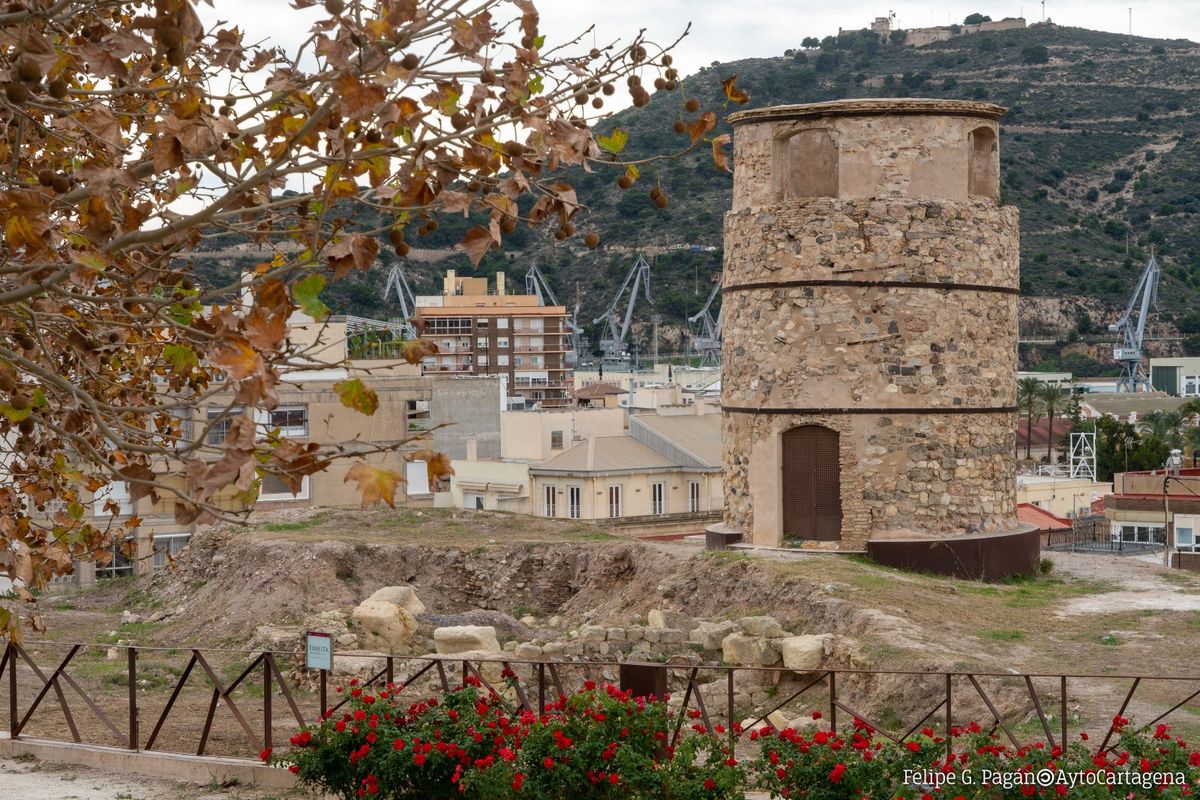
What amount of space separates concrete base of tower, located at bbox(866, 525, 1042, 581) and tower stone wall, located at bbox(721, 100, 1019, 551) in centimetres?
17

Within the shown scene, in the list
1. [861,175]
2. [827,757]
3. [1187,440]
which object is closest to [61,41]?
[827,757]

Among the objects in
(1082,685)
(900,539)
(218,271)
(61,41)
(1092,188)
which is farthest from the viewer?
(1092,188)

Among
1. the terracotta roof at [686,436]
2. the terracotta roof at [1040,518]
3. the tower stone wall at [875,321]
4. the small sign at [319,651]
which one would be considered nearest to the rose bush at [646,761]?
the small sign at [319,651]

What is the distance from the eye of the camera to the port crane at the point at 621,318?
362 feet

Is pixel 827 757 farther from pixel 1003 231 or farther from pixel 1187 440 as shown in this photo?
pixel 1187 440

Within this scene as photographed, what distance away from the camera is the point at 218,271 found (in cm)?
10262

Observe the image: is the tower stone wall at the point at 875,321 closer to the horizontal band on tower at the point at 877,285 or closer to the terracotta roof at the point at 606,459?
the horizontal band on tower at the point at 877,285

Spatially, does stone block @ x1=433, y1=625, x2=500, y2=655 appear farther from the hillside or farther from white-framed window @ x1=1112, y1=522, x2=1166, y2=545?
the hillside

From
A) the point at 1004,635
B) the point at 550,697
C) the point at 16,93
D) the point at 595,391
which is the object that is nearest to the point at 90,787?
the point at 550,697

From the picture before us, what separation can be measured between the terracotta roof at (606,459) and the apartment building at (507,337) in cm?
5107

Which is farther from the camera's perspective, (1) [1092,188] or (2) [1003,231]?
(1) [1092,188]

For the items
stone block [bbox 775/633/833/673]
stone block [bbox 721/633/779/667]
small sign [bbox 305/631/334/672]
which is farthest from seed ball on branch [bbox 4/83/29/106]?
stone block [bbox 721/633/779/667]

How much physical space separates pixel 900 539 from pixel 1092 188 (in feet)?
336

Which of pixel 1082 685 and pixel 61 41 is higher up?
pixel 61 41
